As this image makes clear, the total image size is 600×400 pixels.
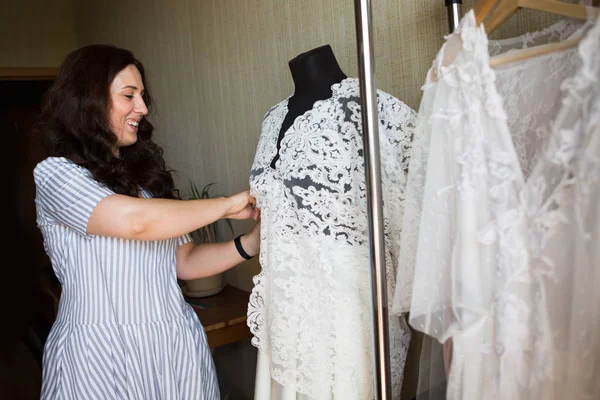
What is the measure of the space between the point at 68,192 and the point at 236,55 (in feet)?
3.16

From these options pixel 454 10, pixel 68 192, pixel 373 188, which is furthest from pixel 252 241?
pixel 454 10

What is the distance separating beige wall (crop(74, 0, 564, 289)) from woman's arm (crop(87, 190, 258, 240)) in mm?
546

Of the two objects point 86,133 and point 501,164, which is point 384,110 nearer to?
point 501,164

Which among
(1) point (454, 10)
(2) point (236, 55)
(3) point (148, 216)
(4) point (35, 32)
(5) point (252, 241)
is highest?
(4) point (35, 32)

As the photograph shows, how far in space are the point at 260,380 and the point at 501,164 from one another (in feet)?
2.51

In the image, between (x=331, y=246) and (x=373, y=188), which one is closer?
(x=373, y=188)

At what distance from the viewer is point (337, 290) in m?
1.05

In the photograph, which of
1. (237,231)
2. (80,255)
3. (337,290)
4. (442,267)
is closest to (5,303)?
(237,231)

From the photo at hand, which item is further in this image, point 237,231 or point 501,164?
point 237,231

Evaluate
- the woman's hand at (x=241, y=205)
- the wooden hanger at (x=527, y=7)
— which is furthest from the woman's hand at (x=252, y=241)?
the wooden hanger at (x=527, y=7)

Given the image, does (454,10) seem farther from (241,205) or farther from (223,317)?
(223,317)

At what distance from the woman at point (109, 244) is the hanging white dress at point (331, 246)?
0.74 ft

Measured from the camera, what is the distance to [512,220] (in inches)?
28.5

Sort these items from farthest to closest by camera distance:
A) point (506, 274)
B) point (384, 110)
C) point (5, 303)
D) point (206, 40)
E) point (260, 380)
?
point (5, 303) → point (206, 40) → point (260, 380) → point (384, 110) → point (506, 274)
